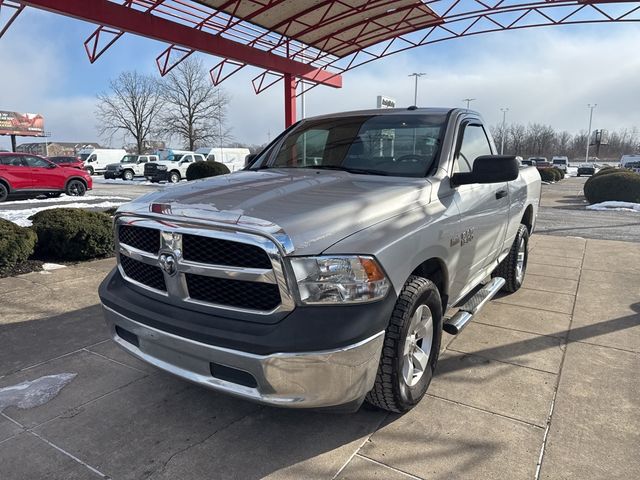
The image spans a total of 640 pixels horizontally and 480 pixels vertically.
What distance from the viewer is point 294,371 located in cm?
213

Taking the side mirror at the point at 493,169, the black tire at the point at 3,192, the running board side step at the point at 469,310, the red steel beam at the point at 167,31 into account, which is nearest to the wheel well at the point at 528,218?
the running board side step at the point at 469,310

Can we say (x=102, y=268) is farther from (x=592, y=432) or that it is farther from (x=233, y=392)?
(x=592, y=432)

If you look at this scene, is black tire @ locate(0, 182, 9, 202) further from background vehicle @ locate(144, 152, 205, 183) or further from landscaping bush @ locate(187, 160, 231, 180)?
background vehicle @ locate(144, 152, 205, 183)

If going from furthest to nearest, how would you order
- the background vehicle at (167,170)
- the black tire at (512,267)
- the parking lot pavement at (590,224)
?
the background vehicle at (167,170)
the parking lot pavement at (590,224)
the black tire at (512,267)

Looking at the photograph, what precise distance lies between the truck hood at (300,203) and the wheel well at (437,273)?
395mm

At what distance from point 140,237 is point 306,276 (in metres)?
1.14

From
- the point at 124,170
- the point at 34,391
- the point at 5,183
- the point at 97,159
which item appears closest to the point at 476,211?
the point at 34,391

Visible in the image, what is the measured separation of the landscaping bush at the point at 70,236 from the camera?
6684mm

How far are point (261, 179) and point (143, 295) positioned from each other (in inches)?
43.7

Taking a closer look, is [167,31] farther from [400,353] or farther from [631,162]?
[631,162]

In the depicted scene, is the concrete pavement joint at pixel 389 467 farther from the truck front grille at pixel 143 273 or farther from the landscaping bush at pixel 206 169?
the landscaping bush at pixel 206 169

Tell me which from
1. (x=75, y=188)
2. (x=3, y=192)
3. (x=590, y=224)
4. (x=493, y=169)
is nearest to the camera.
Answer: (x=493, y=169)

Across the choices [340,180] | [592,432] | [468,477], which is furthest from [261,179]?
[592,432]

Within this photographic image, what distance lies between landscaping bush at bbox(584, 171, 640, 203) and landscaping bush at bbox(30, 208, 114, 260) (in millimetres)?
16207
